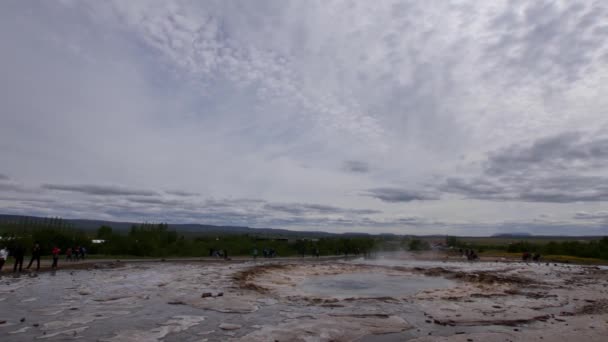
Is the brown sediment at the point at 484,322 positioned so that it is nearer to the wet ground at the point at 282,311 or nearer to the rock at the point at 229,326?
the wet ground at the point at 282,311

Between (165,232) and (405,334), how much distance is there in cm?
5858

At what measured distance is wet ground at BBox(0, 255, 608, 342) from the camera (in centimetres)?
1135

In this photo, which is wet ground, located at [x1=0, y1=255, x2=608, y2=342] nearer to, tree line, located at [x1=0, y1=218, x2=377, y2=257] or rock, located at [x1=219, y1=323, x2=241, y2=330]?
rock, located at [x1=219, y1=323, x2=241, y2=330]

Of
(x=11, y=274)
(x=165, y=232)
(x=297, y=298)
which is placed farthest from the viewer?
(x=165, y=232)

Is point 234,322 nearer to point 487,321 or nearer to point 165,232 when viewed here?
point 487,321

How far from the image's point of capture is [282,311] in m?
14.8

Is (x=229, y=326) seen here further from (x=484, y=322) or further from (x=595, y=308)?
(x=595, y=308)

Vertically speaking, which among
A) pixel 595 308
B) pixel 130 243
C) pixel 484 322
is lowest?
pixel 484 322

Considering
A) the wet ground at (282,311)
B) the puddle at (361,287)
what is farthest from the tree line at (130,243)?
the puddle at (361,287)

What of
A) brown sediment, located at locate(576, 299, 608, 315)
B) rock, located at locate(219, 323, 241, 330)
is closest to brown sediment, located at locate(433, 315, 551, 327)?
brown sediment, located at locate(576, 299, 608, 315)

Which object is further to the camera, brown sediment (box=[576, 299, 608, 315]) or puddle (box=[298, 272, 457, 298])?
puddle (box=[298, 272, 457, 298])

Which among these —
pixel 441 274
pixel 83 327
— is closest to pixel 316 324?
pixel 83 327

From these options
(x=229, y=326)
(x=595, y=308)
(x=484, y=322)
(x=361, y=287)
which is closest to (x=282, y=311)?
(x=229, y=326)

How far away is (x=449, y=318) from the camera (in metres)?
13.9
